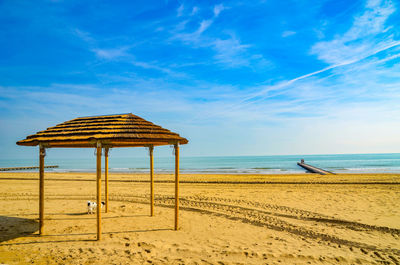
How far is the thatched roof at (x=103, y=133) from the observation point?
6.51 metres

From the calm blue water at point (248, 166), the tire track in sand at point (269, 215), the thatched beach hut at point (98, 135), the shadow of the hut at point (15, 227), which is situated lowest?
the calm blue water at point (248, 166)

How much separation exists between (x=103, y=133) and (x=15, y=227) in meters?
4.66

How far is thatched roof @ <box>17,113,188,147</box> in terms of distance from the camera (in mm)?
6512

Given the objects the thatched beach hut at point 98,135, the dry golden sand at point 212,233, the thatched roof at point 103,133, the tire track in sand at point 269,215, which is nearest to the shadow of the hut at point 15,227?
the dry golden sand at point 212,233

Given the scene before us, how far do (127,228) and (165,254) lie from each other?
242 centimetres

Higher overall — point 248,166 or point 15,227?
point 15,227

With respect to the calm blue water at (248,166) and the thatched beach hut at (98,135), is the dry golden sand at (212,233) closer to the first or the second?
the thatched beach hut at (98,135)

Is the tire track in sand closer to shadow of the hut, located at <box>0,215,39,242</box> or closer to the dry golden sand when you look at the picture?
the dry golden sand

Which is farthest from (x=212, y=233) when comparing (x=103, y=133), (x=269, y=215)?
(x=103, y=133)

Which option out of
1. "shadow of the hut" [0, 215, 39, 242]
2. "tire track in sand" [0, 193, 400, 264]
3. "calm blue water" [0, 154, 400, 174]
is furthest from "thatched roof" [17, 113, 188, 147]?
"calm blue water" [0, 154, 400, 174]

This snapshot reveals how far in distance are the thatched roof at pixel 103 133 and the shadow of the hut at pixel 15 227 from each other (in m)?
2.64

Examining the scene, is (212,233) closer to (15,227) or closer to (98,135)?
(98,135)

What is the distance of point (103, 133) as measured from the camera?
659cm

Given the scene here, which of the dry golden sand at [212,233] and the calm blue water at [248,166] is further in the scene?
the calm blue water at [248,166]
